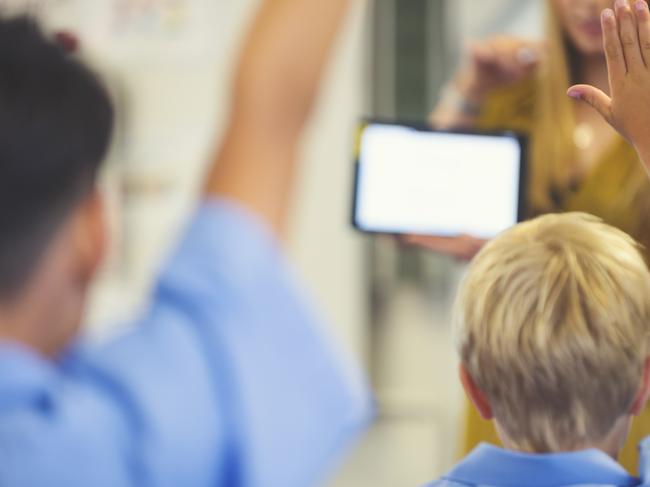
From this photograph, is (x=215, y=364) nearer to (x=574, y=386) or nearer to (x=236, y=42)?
(x=574, y=386)

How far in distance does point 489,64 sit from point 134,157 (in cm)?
144

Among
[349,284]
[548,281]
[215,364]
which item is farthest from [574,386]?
[349,284]

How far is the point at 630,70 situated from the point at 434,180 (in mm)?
256

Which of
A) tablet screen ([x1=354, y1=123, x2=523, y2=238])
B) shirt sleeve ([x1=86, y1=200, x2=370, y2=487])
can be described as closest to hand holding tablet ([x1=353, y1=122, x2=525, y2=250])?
tablet screen ([x1=354, y1=123, x2=523, y2=238])

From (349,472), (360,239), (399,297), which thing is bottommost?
(349,472)

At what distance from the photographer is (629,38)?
0.37 m

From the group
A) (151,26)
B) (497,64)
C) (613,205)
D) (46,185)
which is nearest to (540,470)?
(613,205)

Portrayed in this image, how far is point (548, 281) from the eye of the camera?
0.40 metres

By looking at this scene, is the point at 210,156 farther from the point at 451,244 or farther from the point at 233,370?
the point at 233,370

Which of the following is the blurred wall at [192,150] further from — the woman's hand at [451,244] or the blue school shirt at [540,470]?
the blue school shirt at [540,470]

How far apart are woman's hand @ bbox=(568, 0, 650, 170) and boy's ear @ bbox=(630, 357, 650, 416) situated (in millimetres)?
94

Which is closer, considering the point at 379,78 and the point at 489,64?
the point at 489,64

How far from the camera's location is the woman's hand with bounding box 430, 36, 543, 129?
79 cm

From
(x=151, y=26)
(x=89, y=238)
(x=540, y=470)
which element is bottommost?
(x=540, y=470)
